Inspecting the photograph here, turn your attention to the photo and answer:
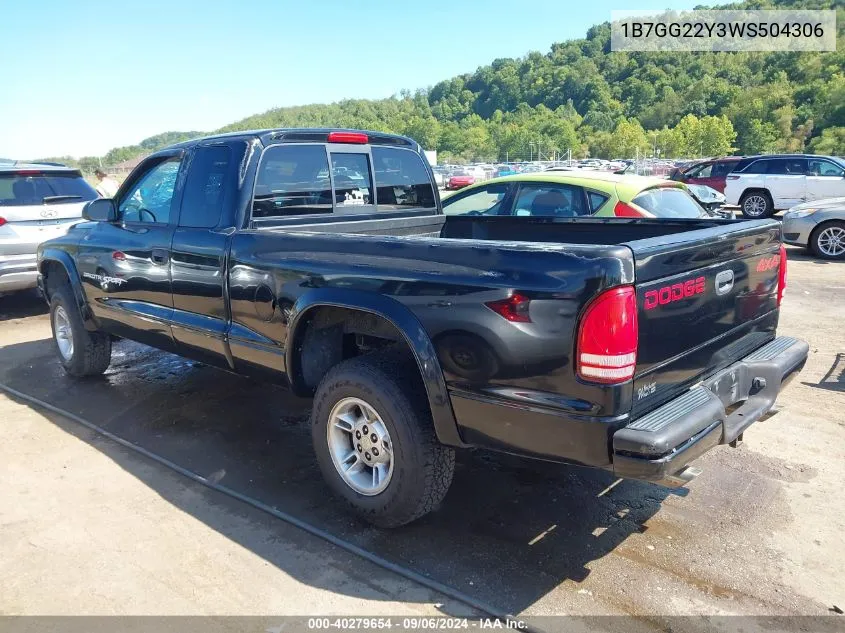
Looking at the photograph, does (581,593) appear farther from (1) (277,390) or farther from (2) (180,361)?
(2) (180,361)

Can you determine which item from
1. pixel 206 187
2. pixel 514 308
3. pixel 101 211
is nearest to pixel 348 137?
pixel 206 187

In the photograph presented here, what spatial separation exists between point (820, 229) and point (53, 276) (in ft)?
37.9

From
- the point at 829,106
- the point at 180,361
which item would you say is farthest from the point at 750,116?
the point at 180,361

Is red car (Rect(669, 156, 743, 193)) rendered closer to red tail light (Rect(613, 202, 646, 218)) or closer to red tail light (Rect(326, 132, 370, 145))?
red tail light (Rect(613, 202, 646, 218))

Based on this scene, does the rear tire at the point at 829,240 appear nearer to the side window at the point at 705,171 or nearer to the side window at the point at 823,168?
the side window at the point at 823,168

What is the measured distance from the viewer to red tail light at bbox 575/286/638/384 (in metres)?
2.34

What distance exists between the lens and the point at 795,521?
10.6 ft

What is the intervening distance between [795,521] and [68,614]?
132 inches

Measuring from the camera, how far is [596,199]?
269 inches

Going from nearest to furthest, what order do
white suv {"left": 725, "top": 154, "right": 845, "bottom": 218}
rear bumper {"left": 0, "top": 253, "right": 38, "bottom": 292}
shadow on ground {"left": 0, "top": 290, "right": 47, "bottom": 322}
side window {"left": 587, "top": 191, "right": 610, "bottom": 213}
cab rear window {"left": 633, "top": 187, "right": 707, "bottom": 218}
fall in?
side window {"left": 587, "top": 191, "right": 610, "bottom": 213} < cab rear window {"left": 633, "top": 187, "right": 707, "bottom": 218} < rear bumper {"left": 0, "top": 253, "right": 38, "bottom": 292} < shadow on ground {"left": 0, "top": 290, "right": 47, "bottom": 322} < white suv {"left": 725, "top": 154, "right": 845, "bottom": 218}

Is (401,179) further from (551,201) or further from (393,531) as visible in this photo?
(551,201)

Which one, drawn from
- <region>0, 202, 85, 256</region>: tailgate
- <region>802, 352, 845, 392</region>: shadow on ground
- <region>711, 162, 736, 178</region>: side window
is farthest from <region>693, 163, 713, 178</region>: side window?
<region>0, 202, 85, 256</region>: tailgate

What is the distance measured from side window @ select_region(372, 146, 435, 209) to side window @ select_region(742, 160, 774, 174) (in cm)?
1484

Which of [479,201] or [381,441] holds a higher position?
[479,201]
